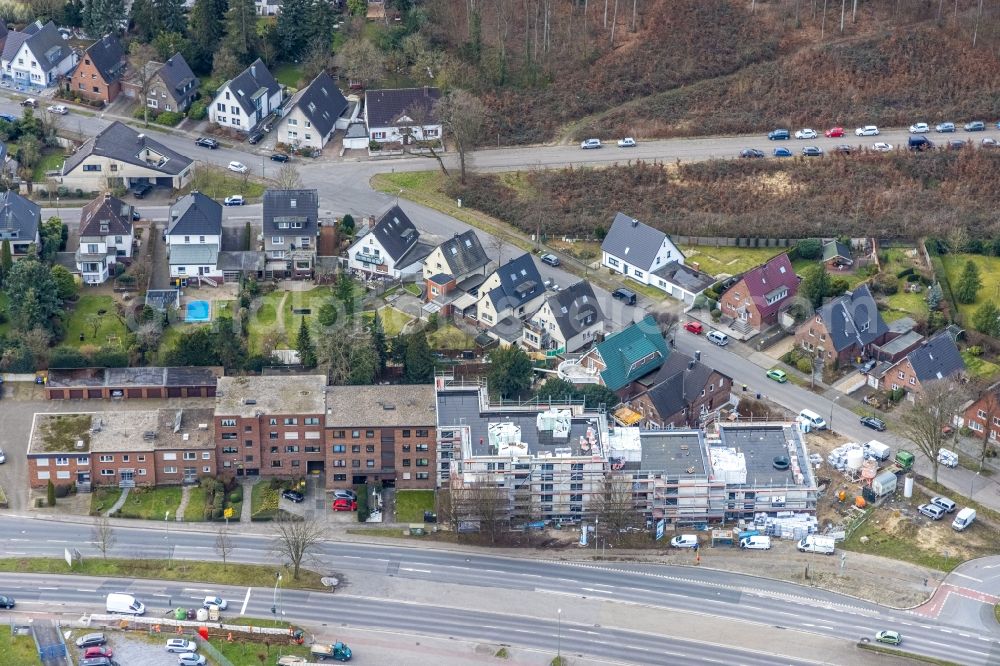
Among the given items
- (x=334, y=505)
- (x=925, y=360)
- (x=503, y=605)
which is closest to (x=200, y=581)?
(x=334, y=505)

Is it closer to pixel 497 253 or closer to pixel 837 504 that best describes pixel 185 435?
pixel 497 253

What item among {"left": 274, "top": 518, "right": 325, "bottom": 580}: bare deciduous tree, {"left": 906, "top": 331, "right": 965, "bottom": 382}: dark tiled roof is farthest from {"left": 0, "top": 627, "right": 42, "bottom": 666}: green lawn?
{"left": 906, "top": 331, "right": 965, "bottom": 382}: dark tiled roof

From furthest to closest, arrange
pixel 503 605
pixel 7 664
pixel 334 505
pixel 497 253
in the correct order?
pixel 497 253
pixel 334 505
pixel 503 605
pixel 7 664

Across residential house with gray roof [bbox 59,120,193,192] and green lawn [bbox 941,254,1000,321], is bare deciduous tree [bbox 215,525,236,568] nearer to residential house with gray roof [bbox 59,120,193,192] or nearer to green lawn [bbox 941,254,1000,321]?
residential house with gray roof [bbox 59,120,193,192]

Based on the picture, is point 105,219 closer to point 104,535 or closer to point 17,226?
point 17,226

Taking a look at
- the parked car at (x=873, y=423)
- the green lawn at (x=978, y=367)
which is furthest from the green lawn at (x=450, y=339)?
the green lawn at (x=978, y=367)

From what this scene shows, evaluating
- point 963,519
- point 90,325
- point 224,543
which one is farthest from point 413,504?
point 963,519

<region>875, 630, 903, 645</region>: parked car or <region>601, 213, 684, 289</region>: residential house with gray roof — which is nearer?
<region>875, 630, 903, 645</region>: parked car
